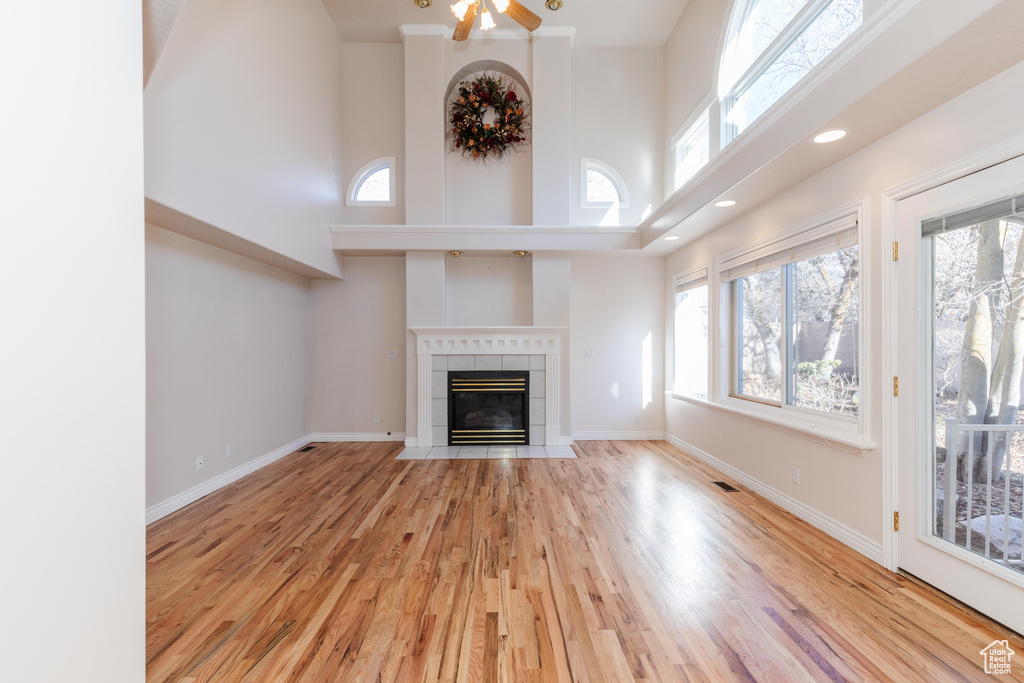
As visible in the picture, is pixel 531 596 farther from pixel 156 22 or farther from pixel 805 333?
pixel 156 22

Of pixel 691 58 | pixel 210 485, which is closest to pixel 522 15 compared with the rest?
pixel 691 58

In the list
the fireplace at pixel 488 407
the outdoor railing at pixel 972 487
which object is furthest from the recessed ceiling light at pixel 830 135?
the fireplace at pixel 488 407

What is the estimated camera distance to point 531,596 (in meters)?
2.13

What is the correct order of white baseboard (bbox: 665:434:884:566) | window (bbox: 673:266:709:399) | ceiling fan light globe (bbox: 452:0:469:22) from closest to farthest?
1. white baseboard (bbox: 665:434:884:566)
2. ceiling fan light globe (bbox: 452:0:469:22)
3. window (bbox: 673:266:709:399)

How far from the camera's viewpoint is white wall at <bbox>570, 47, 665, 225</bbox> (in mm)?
5629

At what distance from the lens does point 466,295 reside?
5.72m

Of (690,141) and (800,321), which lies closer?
(800,321)

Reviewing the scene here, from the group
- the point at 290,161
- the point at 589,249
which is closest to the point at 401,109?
the point at 290,161

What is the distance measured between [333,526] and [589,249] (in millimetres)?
3864

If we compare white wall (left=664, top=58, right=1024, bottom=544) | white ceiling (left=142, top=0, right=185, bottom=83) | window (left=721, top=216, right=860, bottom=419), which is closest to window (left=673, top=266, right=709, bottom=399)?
window (left=721, top=216, right=860, bottom=419)

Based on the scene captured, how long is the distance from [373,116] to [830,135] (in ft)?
16.5

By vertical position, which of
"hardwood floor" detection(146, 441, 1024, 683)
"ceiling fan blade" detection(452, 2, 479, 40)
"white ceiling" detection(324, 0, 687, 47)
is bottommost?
"hardwood floor" detection(146, 441, 1024, 683)

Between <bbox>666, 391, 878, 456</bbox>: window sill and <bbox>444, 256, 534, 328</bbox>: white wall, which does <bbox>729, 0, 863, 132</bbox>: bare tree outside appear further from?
<bbox>444, 256, 534, 328</bbox>: white wall

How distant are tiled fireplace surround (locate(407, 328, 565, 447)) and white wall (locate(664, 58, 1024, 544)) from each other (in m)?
2.07
